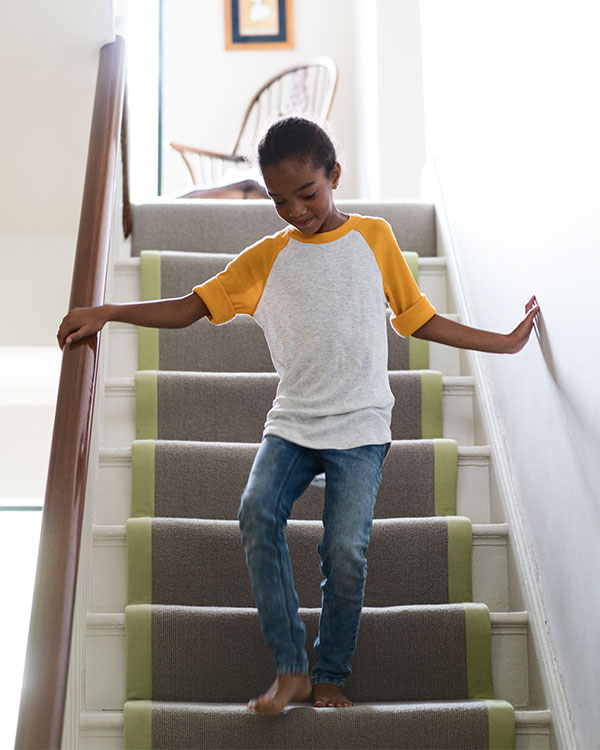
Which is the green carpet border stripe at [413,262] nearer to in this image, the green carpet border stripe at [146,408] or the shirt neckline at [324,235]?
the green carpet border stripe at [146,408]

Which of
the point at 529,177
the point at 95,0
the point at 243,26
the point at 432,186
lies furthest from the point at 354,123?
the point at 529,177

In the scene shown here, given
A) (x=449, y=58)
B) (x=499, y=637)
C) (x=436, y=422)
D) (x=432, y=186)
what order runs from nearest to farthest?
1. (x=499, y=637)
2. (x=436, y=422)
3. (x=449, y=58)
4. (x=432, y=186)

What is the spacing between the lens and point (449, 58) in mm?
2990

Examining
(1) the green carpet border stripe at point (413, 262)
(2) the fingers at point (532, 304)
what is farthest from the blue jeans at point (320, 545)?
(1) the green carpet border stripe at point (413, 262)

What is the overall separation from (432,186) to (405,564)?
1.57m

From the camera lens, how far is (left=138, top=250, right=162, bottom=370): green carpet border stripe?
2580 mm

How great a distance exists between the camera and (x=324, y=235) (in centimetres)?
178

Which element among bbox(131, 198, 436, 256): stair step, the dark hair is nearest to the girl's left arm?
the dark hair

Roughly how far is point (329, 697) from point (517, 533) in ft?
1.92

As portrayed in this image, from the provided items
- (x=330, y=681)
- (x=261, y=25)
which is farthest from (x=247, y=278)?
(x=261, y=25)

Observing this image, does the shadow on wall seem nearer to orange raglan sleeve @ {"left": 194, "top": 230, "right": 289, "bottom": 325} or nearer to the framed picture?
orange raglan sleeve @ {"left": 194, "top": 230, "right": 289, "bottom": 325}

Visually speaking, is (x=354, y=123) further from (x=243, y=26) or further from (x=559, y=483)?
(x=559, y=483)

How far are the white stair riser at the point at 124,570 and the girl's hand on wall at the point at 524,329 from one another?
50cm

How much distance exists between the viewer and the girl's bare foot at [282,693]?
62.8 inches
